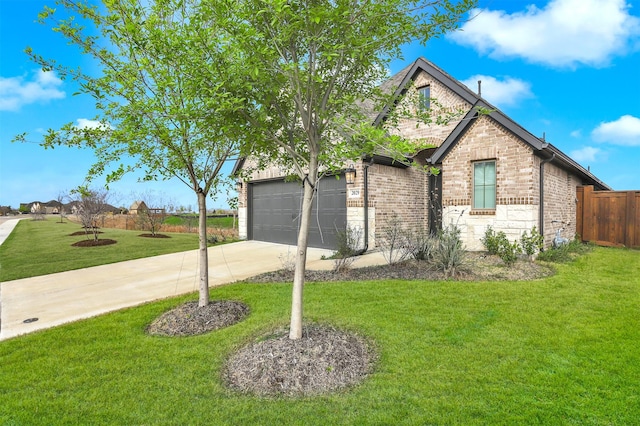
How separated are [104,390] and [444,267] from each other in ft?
19.1

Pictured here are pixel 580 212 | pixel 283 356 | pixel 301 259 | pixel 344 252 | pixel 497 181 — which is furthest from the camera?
A: pixel 580 212

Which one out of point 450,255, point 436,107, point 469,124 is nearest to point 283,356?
point 450,255

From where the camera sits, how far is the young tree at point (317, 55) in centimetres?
270

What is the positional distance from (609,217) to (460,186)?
18.4 feet

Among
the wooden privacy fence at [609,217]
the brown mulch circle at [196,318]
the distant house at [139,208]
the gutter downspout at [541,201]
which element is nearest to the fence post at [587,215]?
the wooden privacy fence at [609,217]

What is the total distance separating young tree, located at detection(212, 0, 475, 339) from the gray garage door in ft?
18.3

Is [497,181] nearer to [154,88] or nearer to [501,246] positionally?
[501,246]

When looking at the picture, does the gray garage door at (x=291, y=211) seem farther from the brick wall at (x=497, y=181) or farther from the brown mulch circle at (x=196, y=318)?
the brown mulch circle at (x=196, y=318)

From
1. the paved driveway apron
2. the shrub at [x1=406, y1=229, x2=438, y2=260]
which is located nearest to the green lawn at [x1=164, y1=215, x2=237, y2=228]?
the paved driveway apron

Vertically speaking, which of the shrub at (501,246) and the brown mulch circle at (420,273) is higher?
the shrub at (501,246)

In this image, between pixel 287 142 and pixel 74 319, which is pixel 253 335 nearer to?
pixel 287 142

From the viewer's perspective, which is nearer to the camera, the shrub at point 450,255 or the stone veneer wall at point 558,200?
the shrub at point 450,255

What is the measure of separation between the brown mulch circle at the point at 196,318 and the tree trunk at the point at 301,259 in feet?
4.48

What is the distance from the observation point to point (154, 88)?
409cm
